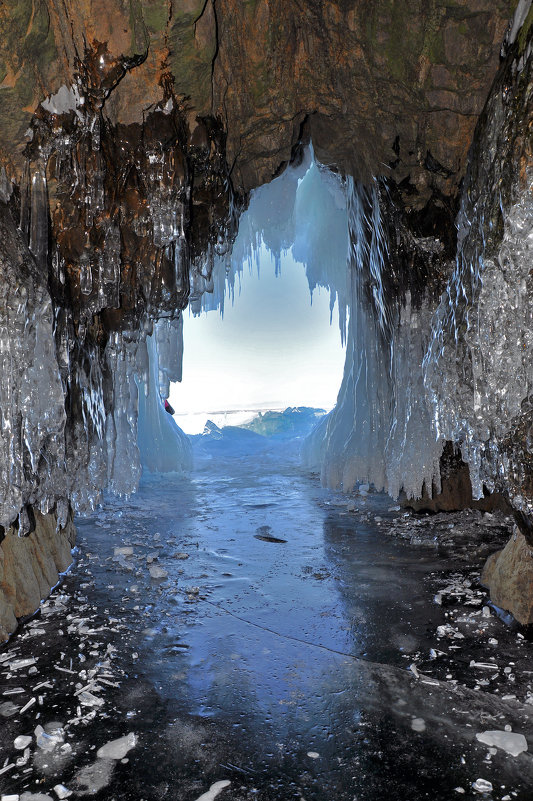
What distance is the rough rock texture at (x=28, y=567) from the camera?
3482 mm

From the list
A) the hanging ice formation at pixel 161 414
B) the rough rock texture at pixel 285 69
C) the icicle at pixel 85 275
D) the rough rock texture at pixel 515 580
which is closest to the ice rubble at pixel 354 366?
the icicle at pixel 85 275

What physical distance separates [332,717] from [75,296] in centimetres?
345

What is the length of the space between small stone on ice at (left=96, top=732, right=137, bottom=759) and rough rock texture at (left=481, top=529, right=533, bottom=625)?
7.49 feet

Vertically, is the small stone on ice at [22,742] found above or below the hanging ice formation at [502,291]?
below

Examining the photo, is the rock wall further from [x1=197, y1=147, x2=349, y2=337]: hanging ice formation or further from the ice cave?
[x1=197, y1=147, x2=349, y2=337]: hanging ice formation

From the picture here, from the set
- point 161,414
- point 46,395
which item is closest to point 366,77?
point 46,395

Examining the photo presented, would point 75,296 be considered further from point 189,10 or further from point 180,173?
point 189,10

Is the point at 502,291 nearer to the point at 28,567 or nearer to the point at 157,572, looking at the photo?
the point at 157,572

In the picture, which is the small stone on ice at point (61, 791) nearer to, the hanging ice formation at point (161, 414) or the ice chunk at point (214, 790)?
the ice chunk at point (214, 790)

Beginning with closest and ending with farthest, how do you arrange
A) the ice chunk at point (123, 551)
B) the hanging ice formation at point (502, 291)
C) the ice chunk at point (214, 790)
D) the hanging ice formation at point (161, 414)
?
the ice chunk at point (214, 790) < the hanging ice formation at point (502, 291) < the ice chunk at point (123, 551) < the hanging ice formation at point (161, 414)

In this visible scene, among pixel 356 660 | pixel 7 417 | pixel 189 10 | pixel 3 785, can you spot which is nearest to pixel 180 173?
pixel 189 10

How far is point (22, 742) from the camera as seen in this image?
230cm

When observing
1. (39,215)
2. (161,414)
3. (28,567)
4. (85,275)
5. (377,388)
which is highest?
(39,215)

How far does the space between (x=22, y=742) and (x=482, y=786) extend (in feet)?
5.76
